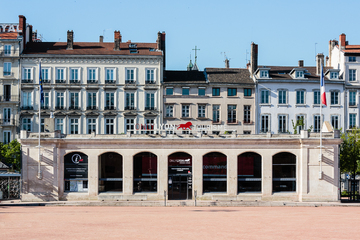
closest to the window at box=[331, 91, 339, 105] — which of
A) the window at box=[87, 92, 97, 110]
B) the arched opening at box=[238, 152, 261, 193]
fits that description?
the arched opening at box=[238, 152, 261, 193]

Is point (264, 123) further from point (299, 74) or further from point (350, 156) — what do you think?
point (350, 156)

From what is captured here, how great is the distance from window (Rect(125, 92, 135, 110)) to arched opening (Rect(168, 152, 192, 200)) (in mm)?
20954

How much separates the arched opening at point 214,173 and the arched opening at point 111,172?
9.04 meters

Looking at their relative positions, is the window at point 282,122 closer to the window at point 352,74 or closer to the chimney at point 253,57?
the chimney at point 253,57

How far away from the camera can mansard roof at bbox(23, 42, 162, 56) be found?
7694 centimetres

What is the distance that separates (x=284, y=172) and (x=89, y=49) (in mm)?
36150

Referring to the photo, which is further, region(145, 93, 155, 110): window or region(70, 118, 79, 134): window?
region(145, 93, 155, 110): window

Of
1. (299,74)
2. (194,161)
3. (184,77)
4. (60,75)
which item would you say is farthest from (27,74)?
(299,74)

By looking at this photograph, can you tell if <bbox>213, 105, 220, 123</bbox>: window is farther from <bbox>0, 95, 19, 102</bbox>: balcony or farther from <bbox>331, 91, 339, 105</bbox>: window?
<bbox>0, 95, 19, 102</bbox>: balcony
